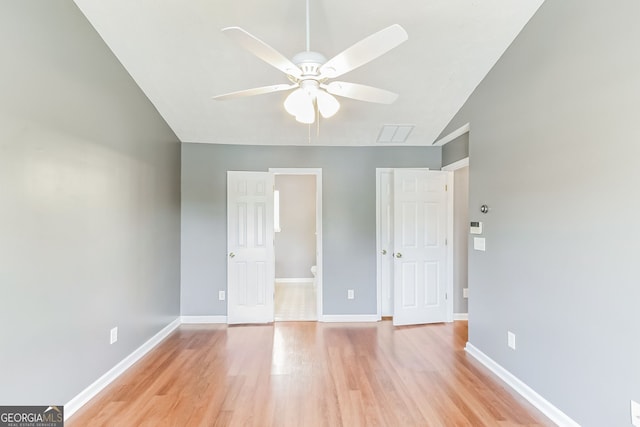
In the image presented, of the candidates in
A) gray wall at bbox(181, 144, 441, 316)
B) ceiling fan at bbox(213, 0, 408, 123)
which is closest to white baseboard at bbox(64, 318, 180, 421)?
gray wall at bbox(181, 144, 441, 316)

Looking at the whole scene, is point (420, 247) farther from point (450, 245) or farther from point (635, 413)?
point (635, 413)

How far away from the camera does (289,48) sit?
2607mm

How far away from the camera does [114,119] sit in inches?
107

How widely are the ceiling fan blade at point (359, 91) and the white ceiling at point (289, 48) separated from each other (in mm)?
825

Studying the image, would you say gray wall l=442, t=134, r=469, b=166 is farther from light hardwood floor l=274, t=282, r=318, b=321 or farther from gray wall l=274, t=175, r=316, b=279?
gray wall l=274, t=175, r=316, b=279

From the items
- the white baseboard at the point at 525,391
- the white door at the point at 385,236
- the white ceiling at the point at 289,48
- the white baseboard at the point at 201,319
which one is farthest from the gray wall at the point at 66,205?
the white baseboard at the point at 525,391

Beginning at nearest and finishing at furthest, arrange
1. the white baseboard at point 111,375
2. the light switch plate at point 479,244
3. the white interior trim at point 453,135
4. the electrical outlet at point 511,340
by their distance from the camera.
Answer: the white baseboard at point 111,375
the electrical outlet at point 511,340
the light switch plate at point 479,244
the white interior trim at point 453,135

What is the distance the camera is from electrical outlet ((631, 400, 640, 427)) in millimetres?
1609

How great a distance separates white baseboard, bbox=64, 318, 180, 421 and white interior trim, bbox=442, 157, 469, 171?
4160mm

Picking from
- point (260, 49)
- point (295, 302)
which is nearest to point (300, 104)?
point (260, 49)

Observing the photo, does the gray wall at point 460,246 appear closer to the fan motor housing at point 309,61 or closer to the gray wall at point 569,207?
the gray wall at point 569,207

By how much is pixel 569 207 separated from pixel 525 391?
58.4 inches

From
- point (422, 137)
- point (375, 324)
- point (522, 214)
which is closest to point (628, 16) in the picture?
point (522, 214)

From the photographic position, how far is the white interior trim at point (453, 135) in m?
3.47
